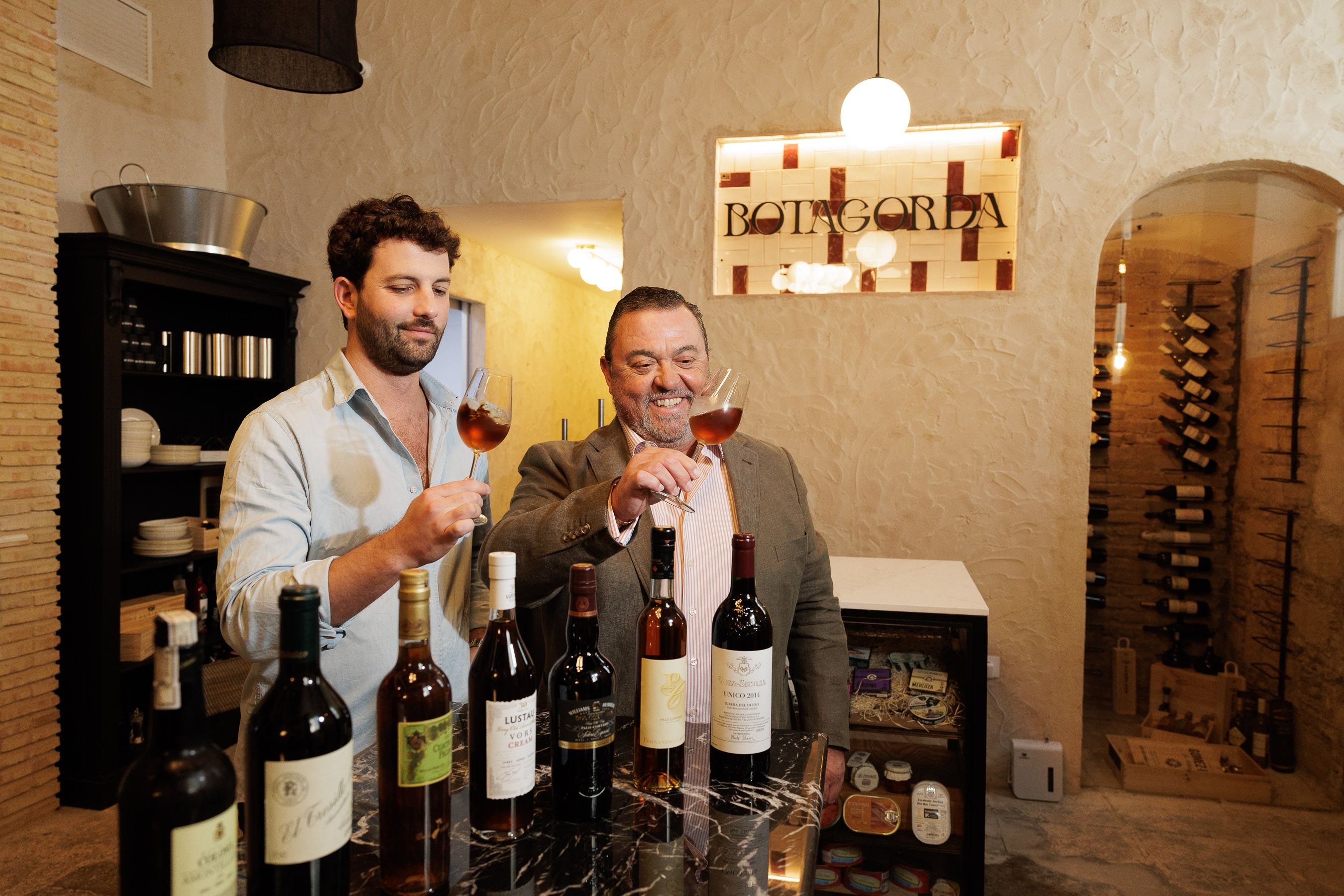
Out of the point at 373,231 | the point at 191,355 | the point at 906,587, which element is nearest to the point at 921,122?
the point at 906,587

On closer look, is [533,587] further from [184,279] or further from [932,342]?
[184,279]

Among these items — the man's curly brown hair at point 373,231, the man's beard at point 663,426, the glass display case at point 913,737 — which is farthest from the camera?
the glass display case at point 913,737

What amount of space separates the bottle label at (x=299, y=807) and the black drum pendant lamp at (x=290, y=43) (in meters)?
1.55

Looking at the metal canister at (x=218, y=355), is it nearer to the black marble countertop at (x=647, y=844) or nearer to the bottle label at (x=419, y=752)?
the black marble countertop at (x=647, y=844)

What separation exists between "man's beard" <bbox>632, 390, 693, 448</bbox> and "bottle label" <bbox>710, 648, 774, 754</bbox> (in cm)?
67

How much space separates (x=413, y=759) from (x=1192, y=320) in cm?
471

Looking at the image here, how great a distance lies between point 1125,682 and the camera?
431 centimetres

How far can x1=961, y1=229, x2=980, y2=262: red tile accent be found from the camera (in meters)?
3.39

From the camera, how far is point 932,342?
11.1 feet

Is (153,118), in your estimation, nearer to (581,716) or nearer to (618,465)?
(618,465)

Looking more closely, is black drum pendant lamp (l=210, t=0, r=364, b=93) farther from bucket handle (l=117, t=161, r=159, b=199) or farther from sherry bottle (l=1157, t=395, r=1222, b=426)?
sherry bottle (l=1157, t=395, r=1222, b=426)

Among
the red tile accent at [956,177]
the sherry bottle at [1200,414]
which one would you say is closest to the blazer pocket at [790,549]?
the red tile accent at [956,177]

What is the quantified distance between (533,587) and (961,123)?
9.30 feet

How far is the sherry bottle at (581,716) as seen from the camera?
37.8 inches
